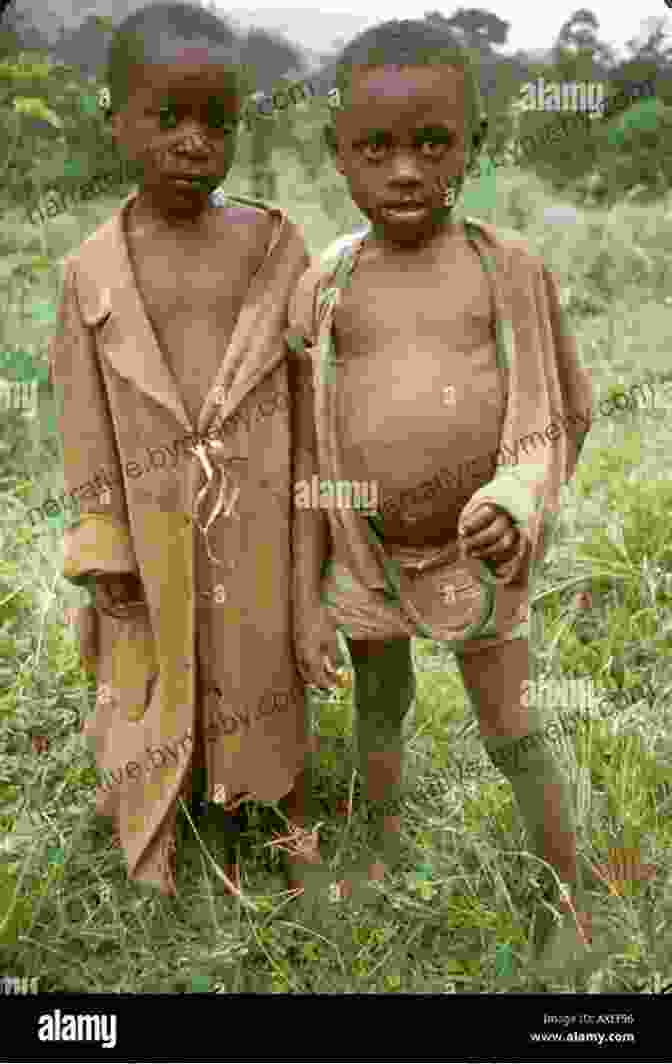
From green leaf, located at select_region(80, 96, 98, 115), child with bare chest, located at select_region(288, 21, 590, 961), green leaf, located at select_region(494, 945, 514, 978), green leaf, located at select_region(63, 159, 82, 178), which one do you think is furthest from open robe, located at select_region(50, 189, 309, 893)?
green leaf, located at select_region(63, 159, 82, 178)

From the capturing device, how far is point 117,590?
7.81 ft

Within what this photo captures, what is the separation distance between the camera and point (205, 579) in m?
2.33

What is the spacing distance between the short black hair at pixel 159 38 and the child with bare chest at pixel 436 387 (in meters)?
0.20

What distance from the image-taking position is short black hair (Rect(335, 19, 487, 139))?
1947mm

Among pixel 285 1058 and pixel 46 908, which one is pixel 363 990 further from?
pixel 46 908

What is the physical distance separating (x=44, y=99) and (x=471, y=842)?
2782 millimetres

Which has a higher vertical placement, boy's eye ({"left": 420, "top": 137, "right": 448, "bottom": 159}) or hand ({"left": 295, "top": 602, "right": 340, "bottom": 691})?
boy's eye ({"left": 420, "top": 137, "right": 448, "bottom": 159})

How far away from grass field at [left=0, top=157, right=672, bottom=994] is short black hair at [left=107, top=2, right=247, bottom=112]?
1259 millimetres

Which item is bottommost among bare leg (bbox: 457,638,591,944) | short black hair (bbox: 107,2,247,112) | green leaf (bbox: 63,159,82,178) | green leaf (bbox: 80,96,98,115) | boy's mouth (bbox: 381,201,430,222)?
bare leg (bbox: 457,638,591,944)

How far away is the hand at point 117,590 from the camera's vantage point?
2.36 metres

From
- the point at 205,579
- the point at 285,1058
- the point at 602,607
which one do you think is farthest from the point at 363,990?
the point at 602,607

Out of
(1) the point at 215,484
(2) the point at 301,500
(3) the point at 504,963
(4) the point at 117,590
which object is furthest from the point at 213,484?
(3) the point at 504,963

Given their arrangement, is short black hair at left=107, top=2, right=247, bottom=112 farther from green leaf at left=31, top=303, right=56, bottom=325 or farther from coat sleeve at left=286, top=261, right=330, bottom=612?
green leaf at left=31, top=303, right=56, bottom=325

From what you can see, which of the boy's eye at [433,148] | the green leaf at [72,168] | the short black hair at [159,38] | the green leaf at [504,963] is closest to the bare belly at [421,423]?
the boy's eye at [433,148]
